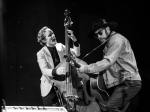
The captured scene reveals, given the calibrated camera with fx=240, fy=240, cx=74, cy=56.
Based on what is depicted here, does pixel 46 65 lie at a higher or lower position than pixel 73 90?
higher

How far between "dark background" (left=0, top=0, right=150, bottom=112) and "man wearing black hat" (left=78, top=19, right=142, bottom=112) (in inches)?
42.9

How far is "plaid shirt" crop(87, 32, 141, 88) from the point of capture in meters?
3.01

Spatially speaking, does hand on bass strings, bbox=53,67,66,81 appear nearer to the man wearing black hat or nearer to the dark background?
the man wearing black hat

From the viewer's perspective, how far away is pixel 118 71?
10.5ft

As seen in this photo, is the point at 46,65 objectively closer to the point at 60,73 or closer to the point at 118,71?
the point at 60,73

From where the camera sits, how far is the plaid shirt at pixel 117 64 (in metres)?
3.01

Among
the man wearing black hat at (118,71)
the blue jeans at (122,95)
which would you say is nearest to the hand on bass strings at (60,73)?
the man wearing black hat at (118,71)

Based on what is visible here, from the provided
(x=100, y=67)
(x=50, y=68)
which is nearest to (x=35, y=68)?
(x=50, y=68)

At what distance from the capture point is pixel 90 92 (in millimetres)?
3328

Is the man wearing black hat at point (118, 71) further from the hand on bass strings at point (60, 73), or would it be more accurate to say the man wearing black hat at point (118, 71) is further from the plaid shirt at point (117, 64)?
the hand on bass strings at point (60, 73)

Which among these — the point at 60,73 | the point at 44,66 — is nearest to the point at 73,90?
the point at 60,73

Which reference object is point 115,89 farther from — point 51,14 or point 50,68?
point 51,14

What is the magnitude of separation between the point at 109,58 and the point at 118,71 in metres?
0.30

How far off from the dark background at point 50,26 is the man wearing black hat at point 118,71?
3.57ft
